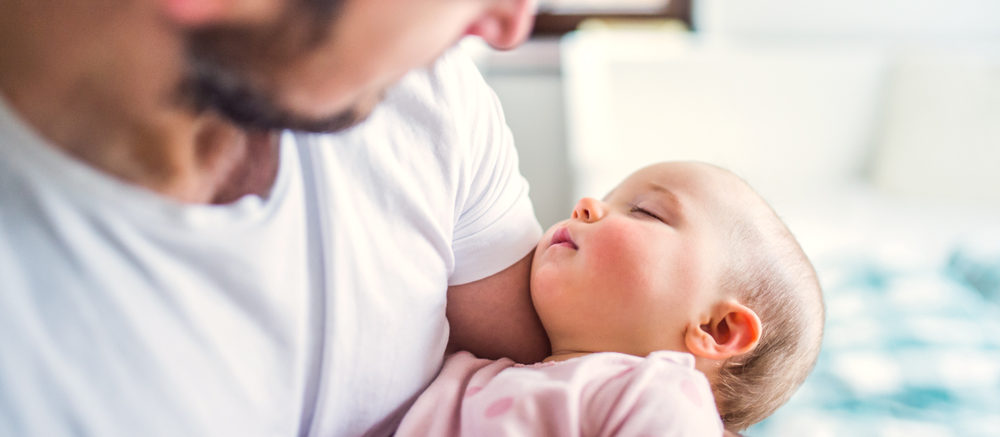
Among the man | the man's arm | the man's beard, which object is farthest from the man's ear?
the man's arm

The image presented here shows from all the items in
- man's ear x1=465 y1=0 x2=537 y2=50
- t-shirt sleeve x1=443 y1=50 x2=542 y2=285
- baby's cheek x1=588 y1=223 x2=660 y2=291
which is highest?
man's ear x1=465 y1=0 x2=537 y2=50

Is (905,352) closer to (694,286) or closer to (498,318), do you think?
(694,286)

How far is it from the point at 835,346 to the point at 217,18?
1.61 meters

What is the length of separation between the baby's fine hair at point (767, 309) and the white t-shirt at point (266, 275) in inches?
11.6

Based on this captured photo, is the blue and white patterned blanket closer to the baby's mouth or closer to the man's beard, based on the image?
the baby's mouth

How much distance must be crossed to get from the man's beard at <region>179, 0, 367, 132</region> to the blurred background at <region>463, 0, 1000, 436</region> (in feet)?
5.87

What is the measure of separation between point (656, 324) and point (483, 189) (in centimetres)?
28

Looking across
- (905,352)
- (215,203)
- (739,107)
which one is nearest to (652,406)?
(215,203)

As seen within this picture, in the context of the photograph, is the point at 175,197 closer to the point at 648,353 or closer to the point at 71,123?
the point at 71,123

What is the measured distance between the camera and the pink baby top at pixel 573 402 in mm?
735

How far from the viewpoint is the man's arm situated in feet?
2.83

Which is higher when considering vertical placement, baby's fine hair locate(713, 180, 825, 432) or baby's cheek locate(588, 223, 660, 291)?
baby's cheek locate(588, 223, 660, 291)

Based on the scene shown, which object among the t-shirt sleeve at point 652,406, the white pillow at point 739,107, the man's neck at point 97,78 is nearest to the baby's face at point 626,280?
the t-shirt sleeve at point 652,406

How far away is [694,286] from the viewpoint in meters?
0.93
